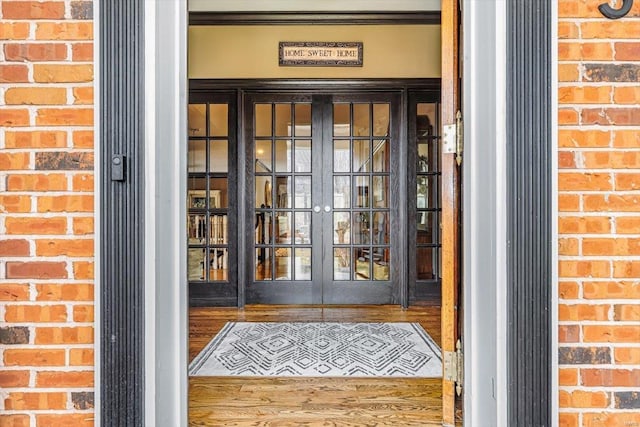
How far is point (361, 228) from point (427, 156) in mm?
946

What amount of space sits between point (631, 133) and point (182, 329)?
1.51 m

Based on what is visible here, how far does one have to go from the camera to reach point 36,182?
3.93 feet

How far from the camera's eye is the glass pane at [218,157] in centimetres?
381

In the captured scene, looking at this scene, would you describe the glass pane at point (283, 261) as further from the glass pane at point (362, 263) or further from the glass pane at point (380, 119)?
the glass pane at point (380, 119)

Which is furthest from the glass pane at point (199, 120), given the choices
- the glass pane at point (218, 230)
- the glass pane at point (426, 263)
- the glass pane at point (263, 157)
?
the glass pane at point (426, 263)

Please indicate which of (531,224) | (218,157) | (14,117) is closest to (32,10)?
(14,117)

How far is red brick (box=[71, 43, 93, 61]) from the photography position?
120 centimetres

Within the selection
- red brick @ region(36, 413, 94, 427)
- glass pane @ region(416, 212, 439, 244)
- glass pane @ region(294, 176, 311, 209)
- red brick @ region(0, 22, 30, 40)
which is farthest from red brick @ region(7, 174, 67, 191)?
glass pane @ region(416, 212, 439, 244)

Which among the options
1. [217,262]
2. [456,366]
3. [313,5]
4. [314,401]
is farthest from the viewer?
[217,262]

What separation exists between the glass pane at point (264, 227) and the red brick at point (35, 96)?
2647 millimetres

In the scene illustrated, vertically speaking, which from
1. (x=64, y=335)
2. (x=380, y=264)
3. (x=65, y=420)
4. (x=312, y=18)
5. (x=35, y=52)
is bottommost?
(x=65, y=420)

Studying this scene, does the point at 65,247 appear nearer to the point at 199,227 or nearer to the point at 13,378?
the point at 13,378

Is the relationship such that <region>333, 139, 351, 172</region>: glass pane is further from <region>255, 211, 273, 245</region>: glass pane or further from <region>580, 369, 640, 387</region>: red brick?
<region>580, 369, 640, 387</region>: red brick

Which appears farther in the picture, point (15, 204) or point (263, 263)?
point (263, 263)
